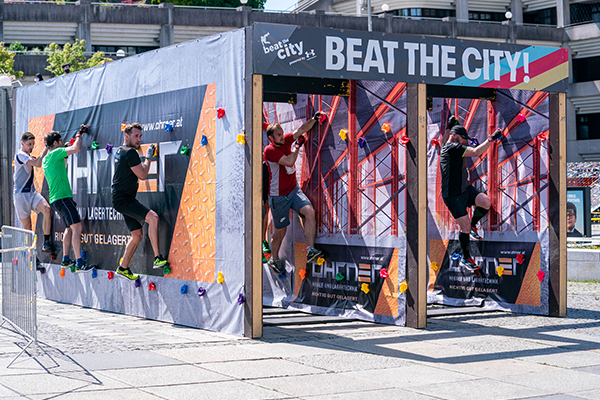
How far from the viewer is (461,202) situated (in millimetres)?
11719

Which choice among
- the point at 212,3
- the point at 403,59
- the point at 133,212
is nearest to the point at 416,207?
the point at 403,59

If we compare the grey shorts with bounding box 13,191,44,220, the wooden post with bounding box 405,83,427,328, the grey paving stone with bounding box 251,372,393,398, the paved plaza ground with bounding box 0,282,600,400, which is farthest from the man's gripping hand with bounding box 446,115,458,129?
the grey shorts with bounding box 13,191,44,220

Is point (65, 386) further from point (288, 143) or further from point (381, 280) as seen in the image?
point (288, 143)

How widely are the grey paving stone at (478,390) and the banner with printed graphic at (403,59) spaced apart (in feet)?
13.7

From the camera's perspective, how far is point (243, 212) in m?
9.12

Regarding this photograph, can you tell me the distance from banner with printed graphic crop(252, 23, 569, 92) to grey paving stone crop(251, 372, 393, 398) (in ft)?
12.3

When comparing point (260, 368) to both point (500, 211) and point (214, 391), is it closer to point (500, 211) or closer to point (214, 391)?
point (214, 391)

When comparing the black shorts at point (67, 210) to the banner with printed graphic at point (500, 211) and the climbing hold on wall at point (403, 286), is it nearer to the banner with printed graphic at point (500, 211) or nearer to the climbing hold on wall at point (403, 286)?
the climbing hold on wall at point (403, 286)

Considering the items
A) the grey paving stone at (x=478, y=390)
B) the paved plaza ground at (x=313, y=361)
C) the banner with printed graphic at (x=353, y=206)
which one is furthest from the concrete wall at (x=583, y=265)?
the grey paving stone at (x=478, y=390)

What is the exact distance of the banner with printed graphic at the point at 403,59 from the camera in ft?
29.9

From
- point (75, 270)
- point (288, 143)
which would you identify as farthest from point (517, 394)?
point (75, 270)

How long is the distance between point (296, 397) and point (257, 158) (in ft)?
11.7

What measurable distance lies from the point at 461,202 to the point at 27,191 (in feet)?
24.1

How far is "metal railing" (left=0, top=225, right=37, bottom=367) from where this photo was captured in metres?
8.30
